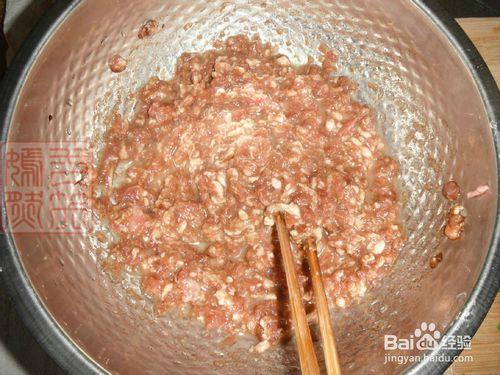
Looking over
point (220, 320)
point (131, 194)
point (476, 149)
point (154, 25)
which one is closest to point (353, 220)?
point (476, 149)

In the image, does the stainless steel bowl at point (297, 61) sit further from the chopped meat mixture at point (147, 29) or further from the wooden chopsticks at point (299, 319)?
the wooden chopsticks at point (299, 319)

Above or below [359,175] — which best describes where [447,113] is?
above

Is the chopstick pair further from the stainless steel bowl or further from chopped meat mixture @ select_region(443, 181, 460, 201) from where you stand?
chopped meat mixture @ select_region(443, 181, 460, 201)

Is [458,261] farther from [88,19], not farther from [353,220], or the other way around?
[88,19]

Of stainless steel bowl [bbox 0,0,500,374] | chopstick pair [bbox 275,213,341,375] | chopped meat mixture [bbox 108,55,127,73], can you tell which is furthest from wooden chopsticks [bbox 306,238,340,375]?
chopped meat mixture [bbox 108,55,127,73]

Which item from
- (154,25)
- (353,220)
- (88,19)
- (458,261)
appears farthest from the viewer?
(154,25)

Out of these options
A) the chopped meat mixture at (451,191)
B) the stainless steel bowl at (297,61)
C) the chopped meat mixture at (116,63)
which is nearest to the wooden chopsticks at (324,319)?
the stainless steel bowl at (297,61)
